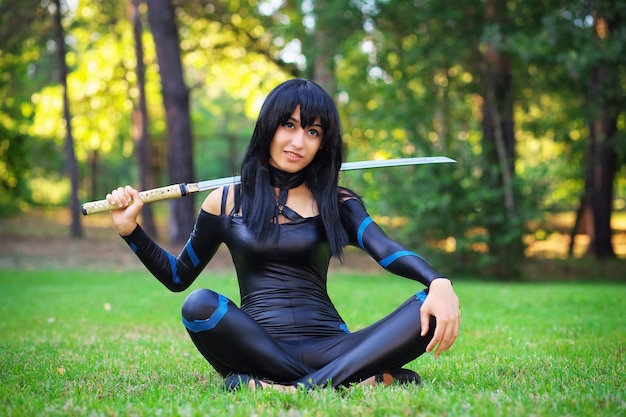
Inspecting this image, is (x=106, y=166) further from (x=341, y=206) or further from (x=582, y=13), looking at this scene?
(x=341, y=206)

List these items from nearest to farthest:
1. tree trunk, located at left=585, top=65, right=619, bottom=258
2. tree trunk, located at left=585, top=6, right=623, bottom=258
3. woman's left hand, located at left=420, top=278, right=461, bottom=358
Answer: woman's left hand, located at left=420, top=278, right=461, bottom=358, tree trunk, located at left=585, top=6, right=623, bottom=258, tree trunk, located at left=585, top=65, right=619, bottom=258

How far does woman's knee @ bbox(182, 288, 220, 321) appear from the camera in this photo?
3650 mm

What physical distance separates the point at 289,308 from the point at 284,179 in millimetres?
714

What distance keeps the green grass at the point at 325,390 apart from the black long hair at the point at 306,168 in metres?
0.90

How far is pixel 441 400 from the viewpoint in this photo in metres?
3.28

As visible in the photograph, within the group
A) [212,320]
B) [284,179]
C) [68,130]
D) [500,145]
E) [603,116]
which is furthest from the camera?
[68,130]

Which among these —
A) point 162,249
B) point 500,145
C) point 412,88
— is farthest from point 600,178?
point 162,249

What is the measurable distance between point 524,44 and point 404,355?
995 cm

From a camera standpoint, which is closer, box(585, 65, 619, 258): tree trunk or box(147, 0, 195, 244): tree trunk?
box(585, 65, 619, 258): tree trunk

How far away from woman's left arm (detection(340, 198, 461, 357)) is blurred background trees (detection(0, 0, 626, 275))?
9100mm

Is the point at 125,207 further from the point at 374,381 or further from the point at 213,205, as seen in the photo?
the point at 374,381

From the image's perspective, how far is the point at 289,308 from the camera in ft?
13.0

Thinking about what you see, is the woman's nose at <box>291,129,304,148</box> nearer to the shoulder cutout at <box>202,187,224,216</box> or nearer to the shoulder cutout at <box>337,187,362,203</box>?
the shoulder cutout at <box>337,187,362,203</box>

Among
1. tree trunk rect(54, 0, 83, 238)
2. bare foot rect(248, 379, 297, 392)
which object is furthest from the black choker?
tree trunk rect(54, 0, 83, 238)
